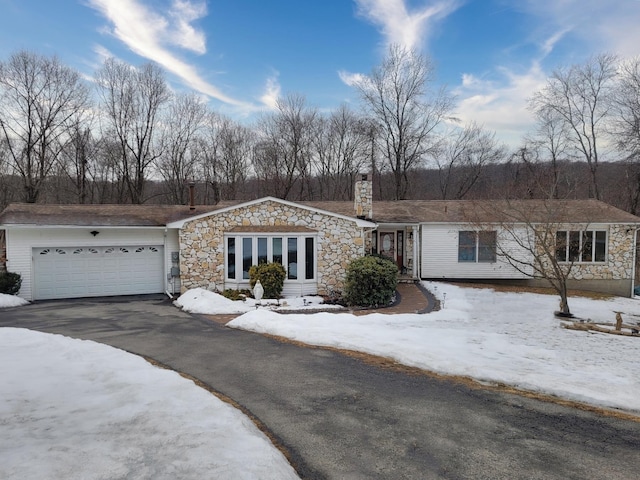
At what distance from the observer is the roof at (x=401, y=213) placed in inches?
568

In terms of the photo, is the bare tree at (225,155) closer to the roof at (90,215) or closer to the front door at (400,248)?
the roof at (90,215)

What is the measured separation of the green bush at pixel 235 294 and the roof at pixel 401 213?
2989mm

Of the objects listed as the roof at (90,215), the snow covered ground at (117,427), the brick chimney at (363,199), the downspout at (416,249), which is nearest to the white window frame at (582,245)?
the downspout at (416,249)

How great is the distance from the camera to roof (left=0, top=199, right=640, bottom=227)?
A: 14.4 m

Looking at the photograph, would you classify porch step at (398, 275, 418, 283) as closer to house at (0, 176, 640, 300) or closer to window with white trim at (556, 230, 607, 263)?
house at (0, 176, 640, 300)

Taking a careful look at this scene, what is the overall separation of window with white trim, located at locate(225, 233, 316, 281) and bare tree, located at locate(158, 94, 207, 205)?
20.2m

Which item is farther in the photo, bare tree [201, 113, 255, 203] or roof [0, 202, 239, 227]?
bare tree [201, 113, 255, 203]

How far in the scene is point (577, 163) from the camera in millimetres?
31844

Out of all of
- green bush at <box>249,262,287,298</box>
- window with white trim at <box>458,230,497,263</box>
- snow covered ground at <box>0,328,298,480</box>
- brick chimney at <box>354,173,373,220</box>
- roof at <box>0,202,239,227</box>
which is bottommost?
snow covered ground at <box>0,328,298,480</box>

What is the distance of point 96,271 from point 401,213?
13200mm

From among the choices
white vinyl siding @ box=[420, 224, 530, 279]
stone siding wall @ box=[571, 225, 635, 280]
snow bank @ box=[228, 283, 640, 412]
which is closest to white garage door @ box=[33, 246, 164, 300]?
snow bank @ box=[228, 283, 640, 412]

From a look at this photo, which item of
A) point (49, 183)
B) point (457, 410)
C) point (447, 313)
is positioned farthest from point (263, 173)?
point (457, 410)

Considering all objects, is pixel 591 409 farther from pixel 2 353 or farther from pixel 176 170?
pixel 176 170

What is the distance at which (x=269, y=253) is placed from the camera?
47.2ft
